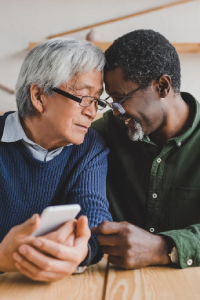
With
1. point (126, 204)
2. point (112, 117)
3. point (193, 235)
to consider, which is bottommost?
point (126, 204)

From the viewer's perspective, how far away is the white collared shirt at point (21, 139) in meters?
1.34

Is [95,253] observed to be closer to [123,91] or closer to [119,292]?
[119,292]

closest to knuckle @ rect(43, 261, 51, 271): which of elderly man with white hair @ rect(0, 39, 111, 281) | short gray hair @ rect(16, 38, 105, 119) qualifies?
elderly man with white hair @ rect(0, 39, 111, 281)

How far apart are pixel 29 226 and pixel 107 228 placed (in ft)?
0.97

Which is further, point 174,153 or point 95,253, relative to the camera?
point 174,153

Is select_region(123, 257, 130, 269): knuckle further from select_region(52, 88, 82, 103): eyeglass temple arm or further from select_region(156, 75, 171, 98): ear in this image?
select_region(156, 75, 171, 98): ear

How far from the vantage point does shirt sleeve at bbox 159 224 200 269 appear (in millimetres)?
1080

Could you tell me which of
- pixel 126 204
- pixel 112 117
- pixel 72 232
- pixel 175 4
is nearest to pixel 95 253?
pixel 72 232

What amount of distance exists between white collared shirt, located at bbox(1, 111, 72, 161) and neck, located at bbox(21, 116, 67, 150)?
0.08 ft

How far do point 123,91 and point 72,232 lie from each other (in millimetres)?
721

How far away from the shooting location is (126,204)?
1622 millimetres

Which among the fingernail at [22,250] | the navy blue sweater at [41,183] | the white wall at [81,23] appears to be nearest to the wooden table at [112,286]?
the fingernail at [22,250]

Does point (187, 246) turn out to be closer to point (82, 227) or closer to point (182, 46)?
point (82, 227)

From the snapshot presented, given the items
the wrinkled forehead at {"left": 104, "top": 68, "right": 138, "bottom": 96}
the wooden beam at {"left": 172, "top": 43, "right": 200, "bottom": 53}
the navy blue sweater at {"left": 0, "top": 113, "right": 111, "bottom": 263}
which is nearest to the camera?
the navy blue sweater at {"left": 0, "top": 113, "right": 111, "bottom": 263}
